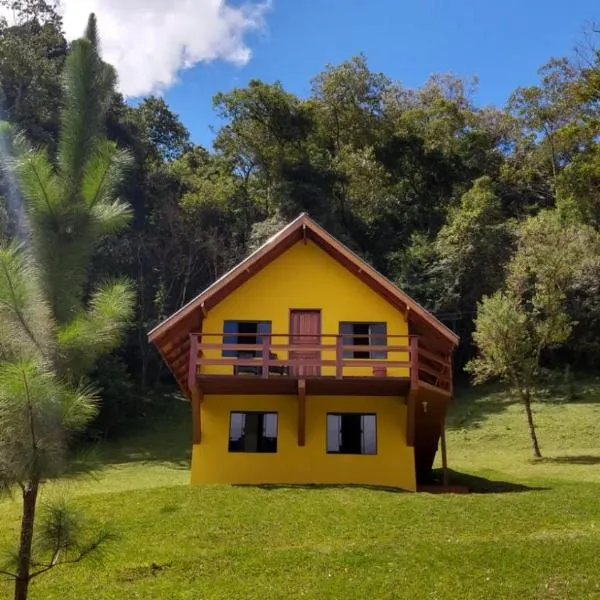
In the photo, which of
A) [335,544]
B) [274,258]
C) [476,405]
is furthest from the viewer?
[476,405]

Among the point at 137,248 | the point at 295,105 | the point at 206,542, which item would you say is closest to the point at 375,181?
the point at 295,105

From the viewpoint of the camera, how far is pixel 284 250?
22.7 metres

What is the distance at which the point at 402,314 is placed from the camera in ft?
71.5

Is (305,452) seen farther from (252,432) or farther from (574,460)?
(574,460)

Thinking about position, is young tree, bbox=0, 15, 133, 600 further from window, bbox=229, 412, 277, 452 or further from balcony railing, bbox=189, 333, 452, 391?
window, bbox=229, 412, 277, 452

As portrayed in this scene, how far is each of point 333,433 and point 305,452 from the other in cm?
106

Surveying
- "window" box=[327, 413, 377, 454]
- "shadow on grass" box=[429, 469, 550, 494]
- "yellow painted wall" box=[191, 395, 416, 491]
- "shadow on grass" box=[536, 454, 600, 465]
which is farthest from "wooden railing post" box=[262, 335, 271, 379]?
"shadow on grass" box=[536, 454, 600, 465]

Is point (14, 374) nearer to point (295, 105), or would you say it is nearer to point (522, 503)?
point (522, 503)

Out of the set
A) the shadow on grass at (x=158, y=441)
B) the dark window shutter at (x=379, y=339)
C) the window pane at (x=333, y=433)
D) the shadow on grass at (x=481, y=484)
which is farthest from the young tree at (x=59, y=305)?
the shadow on grass at (x=158, y=441)

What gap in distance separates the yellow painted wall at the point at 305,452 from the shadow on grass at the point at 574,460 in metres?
10.6

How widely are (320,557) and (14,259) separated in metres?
8.33

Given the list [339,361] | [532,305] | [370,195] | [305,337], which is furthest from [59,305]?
[370,195]

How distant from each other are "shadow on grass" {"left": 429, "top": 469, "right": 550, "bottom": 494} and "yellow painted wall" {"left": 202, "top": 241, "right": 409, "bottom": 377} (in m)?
5.57

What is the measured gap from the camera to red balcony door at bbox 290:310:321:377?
21.2 meters
